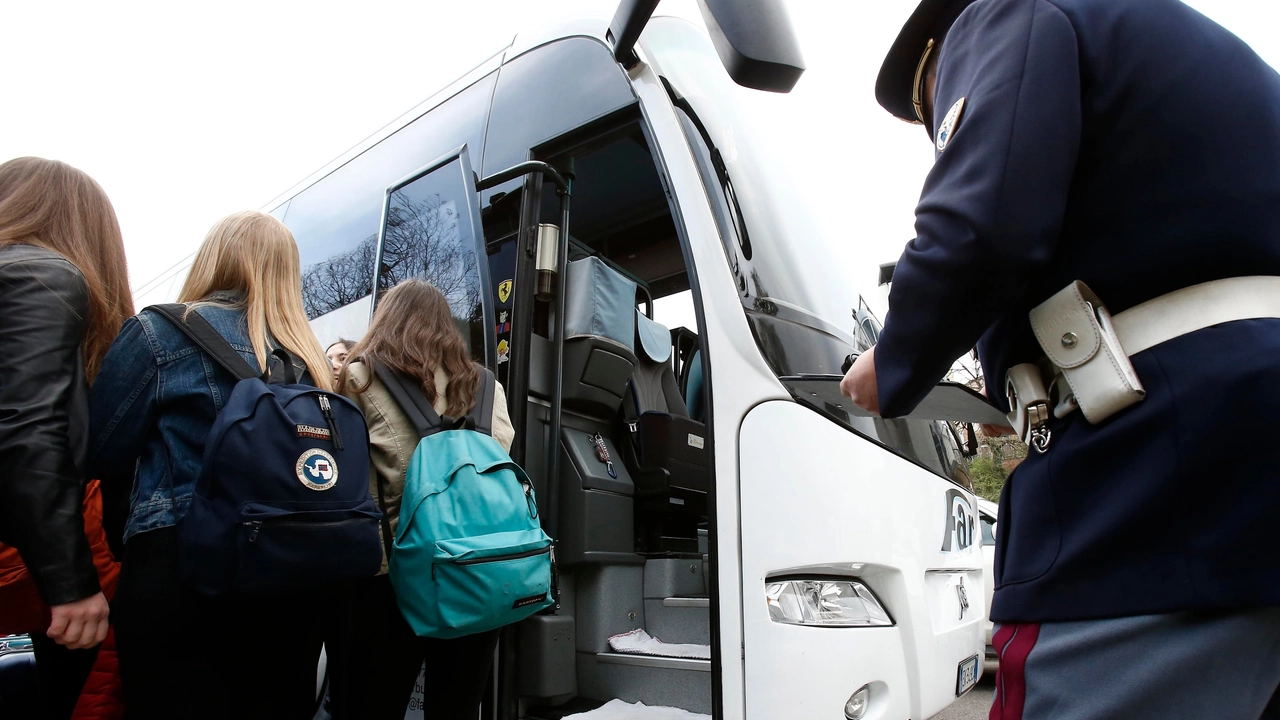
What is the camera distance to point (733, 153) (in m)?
2.65

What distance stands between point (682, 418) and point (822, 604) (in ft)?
6.29

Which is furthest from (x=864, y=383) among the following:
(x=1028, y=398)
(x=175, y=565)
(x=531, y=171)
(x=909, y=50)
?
(x=531, y=171)

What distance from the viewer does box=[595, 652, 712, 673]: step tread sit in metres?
2.44

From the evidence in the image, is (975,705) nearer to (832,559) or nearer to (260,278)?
(832,559)

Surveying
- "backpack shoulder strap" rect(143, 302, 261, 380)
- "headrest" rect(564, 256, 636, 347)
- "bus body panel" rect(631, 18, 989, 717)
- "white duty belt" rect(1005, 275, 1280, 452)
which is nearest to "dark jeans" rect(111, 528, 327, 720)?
"backpack shoulder strap" rect(143, 302, 261, 380)

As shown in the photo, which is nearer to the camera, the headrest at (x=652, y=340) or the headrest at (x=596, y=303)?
the headrest at (x=596, y=303)

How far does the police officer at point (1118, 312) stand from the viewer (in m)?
0.75

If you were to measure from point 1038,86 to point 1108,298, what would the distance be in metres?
0.26

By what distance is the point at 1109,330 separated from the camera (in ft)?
2.70

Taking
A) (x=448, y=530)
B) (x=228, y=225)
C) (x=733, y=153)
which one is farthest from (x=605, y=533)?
(x=228, y=225)

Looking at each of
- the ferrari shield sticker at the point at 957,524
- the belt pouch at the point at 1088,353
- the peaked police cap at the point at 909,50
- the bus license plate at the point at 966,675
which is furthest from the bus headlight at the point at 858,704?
the peaked police cap at the point at 909,50

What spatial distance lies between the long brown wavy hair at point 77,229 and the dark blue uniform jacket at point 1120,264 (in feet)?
6.08

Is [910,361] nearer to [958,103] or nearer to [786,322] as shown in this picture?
[958,103]

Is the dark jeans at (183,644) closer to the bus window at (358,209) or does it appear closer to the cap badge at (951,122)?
the cap badge at (951,122)
